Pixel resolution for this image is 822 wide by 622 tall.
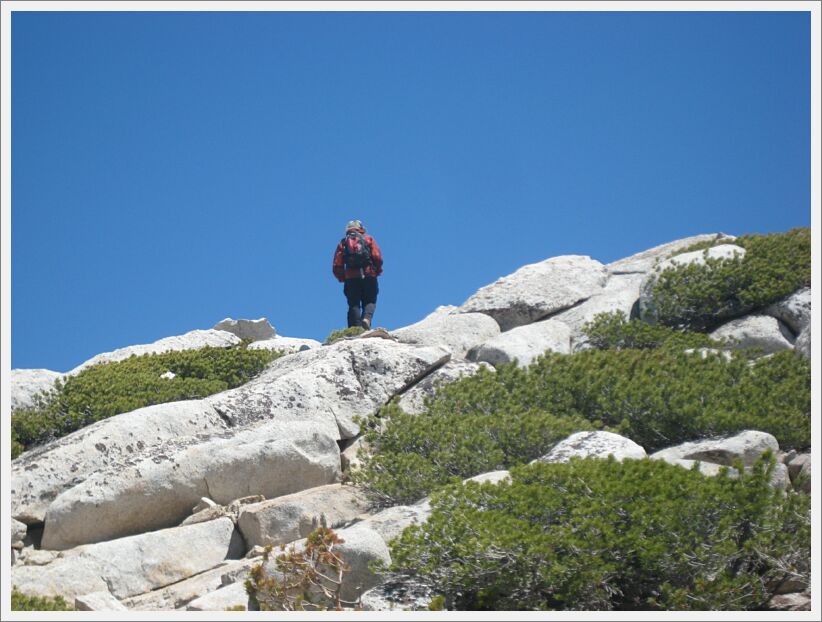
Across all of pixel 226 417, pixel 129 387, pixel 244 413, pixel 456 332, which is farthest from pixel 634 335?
pixel 129 387

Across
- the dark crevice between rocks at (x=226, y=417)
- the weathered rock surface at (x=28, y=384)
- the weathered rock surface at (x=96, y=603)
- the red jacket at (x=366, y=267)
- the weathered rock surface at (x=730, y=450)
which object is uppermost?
the red jacket at (x=366, y=267)

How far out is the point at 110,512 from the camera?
12961 mm

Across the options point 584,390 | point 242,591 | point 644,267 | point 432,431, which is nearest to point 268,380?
point 432,431

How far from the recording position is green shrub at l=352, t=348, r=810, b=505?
13508 mm

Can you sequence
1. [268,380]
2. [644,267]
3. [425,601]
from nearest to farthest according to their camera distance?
[425,601], [268,380], [644,267]

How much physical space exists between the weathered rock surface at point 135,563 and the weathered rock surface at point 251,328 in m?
16.4

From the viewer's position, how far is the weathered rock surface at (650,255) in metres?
27.6

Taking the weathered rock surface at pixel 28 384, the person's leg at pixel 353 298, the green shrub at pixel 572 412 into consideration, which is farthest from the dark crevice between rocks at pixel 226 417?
the person's leg at pixel 353 298

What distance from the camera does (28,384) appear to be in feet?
62.1

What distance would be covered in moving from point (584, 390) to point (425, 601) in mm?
6802

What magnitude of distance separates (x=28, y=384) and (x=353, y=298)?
24.1ft

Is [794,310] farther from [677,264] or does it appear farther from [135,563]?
[135,563]

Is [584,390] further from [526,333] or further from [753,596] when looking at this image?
[753,596]

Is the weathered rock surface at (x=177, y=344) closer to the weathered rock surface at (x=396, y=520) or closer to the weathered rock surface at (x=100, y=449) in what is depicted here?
the weathered rock surface at (x=100, y=449)
